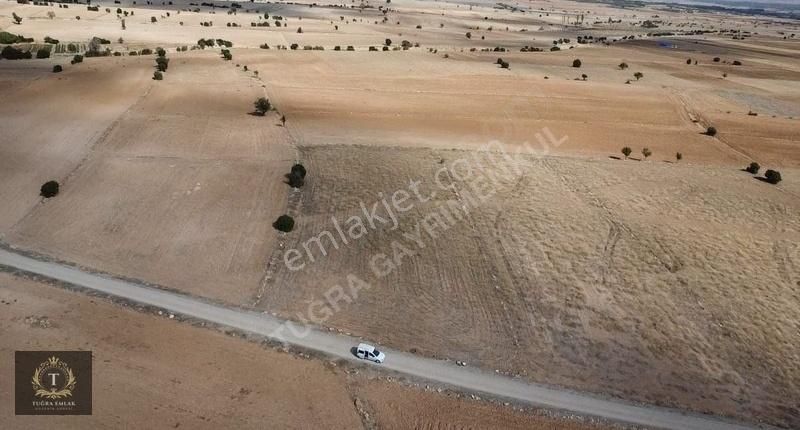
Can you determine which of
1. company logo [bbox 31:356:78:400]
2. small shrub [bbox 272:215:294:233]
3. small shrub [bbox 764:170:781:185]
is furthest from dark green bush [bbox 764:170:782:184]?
company logo [bbox 31:356:78:400]

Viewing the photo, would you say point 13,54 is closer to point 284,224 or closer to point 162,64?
point 162,64

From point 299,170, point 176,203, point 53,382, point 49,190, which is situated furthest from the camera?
point 299,170

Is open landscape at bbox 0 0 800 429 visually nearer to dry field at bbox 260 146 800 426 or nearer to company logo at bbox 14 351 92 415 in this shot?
dry field at bbox 260 146 800 426

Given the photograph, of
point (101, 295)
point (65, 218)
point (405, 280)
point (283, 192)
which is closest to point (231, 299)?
point (101, 295)

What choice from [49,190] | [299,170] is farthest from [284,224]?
[49,190]

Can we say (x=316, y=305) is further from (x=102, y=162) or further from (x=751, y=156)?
(x=751, y=156)

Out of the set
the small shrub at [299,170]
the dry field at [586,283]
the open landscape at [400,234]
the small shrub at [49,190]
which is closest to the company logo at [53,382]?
the open landscape at [400,234]

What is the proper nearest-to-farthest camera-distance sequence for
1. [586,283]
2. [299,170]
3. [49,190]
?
[586,283] → [49,190] → [299,170]

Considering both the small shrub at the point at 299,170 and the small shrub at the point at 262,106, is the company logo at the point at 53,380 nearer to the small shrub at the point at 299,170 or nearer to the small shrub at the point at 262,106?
the small shrub at the point at 299,170
